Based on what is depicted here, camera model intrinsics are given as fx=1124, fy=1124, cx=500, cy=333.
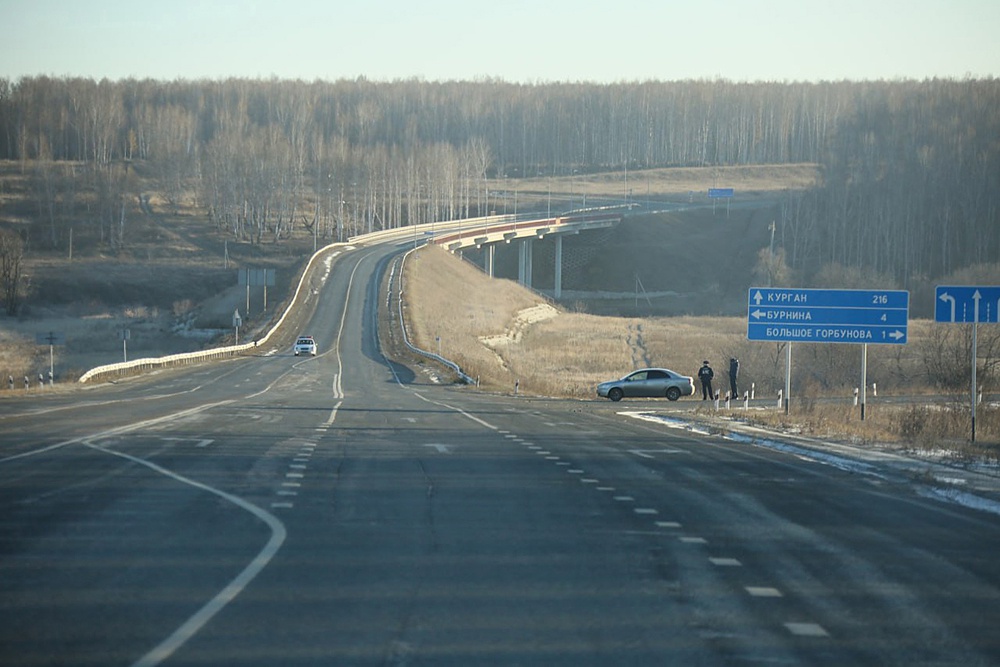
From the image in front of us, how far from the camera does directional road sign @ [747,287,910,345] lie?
121 ft

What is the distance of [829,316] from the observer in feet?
123

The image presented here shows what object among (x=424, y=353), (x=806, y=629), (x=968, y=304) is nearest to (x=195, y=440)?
(x=806, y=629)

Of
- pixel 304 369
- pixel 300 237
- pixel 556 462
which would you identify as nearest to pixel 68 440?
pixel 556 462

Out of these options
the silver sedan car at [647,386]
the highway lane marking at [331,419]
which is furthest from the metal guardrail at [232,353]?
the highway lane marking at [331,419]

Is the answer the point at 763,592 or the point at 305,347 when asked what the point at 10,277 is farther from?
the point at 763,592

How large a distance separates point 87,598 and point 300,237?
13785 centimetres

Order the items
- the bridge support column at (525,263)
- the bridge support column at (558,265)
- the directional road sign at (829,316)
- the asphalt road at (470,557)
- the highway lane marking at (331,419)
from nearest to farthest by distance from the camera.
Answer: the asphalt road at (470,557) < the highway lane marking at (331,419) < the directional road sign at (829,316) < the bridge support column at (558,265) < the bridge support column at (525,263)

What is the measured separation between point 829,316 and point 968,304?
10.00 m

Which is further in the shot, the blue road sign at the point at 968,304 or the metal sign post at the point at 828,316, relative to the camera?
the metal sign post at the point at 828,316

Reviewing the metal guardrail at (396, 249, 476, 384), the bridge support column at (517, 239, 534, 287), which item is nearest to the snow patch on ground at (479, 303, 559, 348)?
the metal guardrail at (396, 249, 476, 384)

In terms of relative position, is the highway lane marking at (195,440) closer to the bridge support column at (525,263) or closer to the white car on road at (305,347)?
the white car on road at (305,347)

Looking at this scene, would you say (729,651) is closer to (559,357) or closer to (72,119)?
(559,357)

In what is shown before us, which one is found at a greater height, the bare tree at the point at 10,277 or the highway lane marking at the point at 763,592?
the bare tree at the point at 10,277

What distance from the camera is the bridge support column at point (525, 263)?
450 ft
